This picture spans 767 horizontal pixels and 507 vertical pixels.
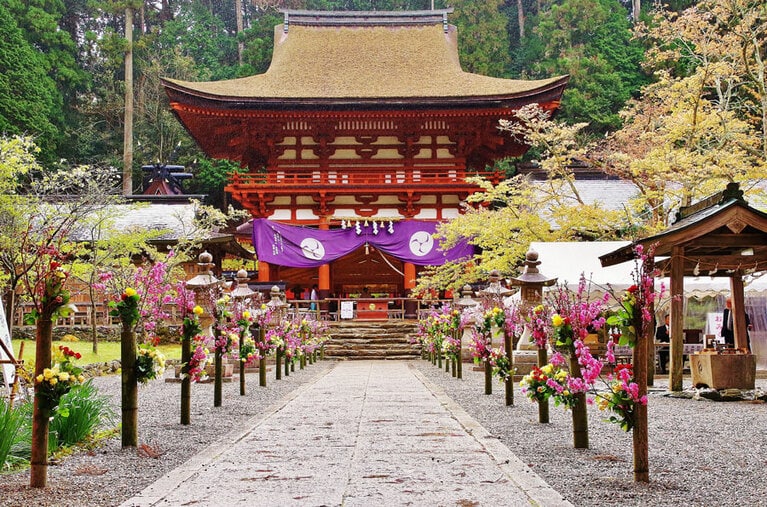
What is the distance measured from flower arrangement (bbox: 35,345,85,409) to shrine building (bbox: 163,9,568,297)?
60.4 ft

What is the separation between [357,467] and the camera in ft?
15.6

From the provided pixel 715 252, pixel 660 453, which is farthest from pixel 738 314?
pixel 660 453

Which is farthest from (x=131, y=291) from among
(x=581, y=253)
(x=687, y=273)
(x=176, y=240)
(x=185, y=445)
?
(x=176, y=240)

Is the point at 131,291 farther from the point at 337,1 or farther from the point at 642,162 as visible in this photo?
the point at 337,1

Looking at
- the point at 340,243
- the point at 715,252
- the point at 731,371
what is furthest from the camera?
the point at 340,243

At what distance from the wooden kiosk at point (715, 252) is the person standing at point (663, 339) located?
348cm

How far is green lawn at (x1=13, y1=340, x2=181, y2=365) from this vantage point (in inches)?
602

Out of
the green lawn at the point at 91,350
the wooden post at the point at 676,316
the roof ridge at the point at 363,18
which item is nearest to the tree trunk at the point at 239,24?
the roof ridge at the point at 363,18

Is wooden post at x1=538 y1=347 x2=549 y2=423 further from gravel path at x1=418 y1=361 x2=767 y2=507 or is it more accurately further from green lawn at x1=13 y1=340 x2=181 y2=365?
green lawn at x1=13 y1=340 x2=181 y2=365

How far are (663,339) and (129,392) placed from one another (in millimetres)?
11786

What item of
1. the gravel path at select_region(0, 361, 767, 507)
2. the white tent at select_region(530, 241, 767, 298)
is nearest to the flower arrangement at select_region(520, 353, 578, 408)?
the gravel path at select_region(0, 361, 767, 507)

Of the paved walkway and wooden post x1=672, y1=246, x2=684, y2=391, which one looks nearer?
the paved walkway

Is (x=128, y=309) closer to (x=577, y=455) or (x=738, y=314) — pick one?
(x=577, y=455)

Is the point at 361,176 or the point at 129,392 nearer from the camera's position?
the point at 129,392
